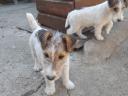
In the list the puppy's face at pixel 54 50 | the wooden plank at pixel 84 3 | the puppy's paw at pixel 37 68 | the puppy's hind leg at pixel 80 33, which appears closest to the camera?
the puppy's face at pixel 54 50

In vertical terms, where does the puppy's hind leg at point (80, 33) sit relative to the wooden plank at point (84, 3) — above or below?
below

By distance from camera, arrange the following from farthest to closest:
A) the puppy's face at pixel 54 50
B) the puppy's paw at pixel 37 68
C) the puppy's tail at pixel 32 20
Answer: the puppy's paw at pixel 37 68 → the puppy's tail at pixel 32 20 → the puppy's face at pixel 54 50

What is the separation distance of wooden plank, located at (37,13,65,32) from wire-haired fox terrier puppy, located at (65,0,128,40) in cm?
38

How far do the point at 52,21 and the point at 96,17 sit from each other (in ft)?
3.28

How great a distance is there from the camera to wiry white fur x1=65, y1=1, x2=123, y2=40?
3.39 meters

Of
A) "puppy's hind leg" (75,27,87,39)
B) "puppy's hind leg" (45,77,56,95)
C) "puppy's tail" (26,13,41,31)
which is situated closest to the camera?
"puppy's hind leg" (45,77,56,95)

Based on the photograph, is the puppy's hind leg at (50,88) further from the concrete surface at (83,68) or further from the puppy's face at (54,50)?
the puppy's face at (54,50)

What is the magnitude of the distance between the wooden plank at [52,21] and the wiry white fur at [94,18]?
16.5 inches

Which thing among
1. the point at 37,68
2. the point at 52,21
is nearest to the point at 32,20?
the point at 37,68

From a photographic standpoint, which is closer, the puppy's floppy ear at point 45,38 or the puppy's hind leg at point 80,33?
the puppy's floppy ear at point 45,38

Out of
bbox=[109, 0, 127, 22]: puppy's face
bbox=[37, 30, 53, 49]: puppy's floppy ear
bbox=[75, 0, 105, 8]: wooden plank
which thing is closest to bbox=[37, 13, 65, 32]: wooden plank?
bbox=[75, 0, 105, 8]: wooden plank

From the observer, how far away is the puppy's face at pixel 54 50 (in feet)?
7.30

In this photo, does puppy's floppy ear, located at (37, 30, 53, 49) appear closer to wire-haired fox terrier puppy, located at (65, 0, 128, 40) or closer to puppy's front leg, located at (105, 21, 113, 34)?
wire-haired fox terrier puppy, located at (65, 0, 128, 40)

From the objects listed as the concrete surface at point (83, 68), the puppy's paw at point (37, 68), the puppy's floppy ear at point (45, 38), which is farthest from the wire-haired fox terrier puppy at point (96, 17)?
the puppy's floppy ear at point (45, 38)
